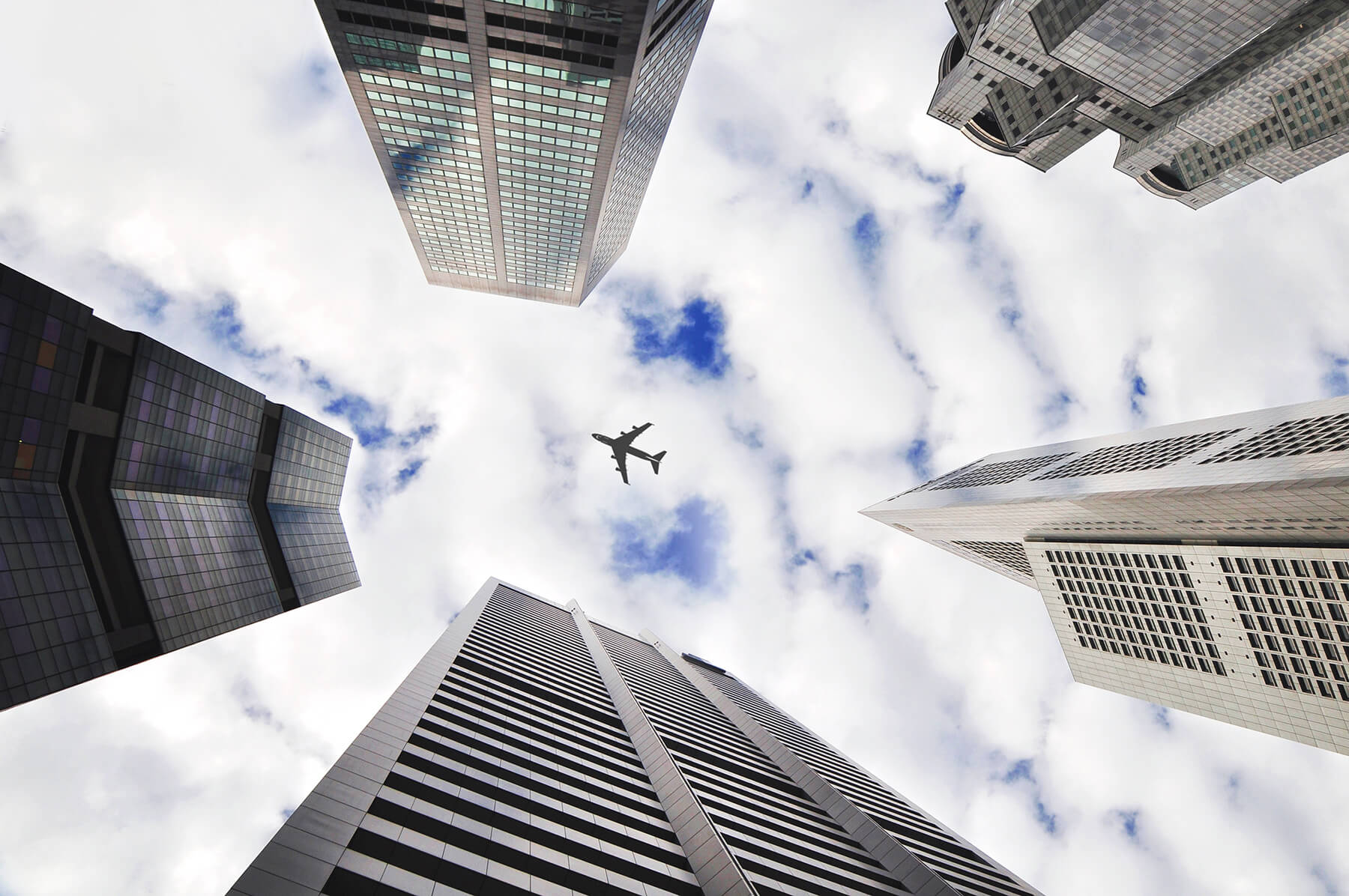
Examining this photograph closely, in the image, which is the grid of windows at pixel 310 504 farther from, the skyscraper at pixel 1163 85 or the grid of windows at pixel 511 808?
the skyscraper at pixel 1163 85

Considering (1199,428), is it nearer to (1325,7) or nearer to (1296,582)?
(1296,582)

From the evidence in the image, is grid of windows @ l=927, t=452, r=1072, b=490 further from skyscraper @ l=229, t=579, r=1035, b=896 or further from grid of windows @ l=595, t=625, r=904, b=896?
grid of windows @ l=595, t=625, r=904, b=896

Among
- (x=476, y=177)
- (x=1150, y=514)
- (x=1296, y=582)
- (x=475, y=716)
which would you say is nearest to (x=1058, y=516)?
(x=1150, y=514)

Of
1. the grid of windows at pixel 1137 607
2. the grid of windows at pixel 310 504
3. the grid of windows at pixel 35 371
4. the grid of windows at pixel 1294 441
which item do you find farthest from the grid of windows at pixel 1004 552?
the grid of windows at pixel 35 371

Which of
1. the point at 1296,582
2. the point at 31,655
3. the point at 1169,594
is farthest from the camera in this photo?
the point at 1169,594

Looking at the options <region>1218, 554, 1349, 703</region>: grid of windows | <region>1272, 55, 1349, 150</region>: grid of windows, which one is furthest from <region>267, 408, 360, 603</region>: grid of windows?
<region>1272, 55, 1349, 150</region>: grid of windows

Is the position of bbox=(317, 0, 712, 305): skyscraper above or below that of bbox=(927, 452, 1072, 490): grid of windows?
above
